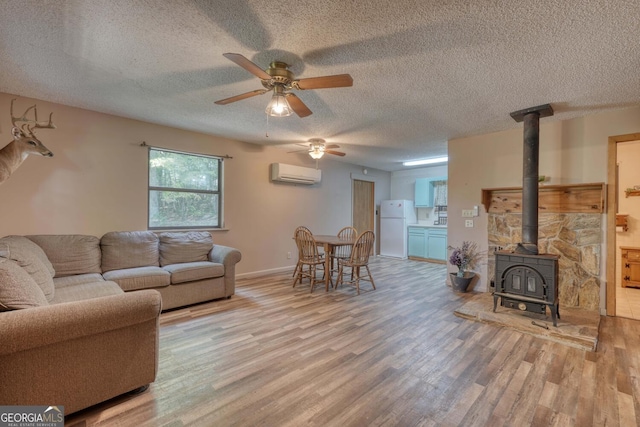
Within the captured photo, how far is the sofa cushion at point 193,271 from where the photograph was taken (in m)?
3.22

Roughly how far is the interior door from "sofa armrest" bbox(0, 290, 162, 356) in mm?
5450

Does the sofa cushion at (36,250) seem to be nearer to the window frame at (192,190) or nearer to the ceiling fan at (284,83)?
the window frame at (192,190)

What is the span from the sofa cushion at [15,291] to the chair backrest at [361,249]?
3189 millimetres

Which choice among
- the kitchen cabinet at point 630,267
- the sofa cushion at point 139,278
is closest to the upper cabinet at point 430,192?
the kitchen cabinet at point 630,267

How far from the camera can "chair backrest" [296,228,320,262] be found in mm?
4215

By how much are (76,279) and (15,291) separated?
1.45 meters

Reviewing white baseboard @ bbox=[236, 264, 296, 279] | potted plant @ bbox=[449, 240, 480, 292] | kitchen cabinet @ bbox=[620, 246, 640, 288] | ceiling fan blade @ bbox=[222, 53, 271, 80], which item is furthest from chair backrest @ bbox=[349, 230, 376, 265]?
kitchen cabinet @ bbox=[620, 246, 640, 288]

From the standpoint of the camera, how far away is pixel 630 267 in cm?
452

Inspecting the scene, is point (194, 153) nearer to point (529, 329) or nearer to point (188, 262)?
point (188, 262)

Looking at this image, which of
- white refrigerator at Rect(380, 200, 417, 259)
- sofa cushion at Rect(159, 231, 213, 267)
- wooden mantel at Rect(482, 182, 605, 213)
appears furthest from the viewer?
white refrigerator at Rect(380, 200, 417, 259)

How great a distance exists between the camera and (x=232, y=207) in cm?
463

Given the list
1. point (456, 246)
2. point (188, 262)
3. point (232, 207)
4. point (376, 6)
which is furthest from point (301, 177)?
point (376, 6)

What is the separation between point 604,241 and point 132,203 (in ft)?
19.3

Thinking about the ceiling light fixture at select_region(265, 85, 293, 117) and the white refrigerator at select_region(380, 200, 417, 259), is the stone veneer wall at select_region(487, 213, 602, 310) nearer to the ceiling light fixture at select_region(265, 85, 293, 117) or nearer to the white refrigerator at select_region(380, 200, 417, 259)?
the white refrigerator at select_region(380, 200, 417, 259)
